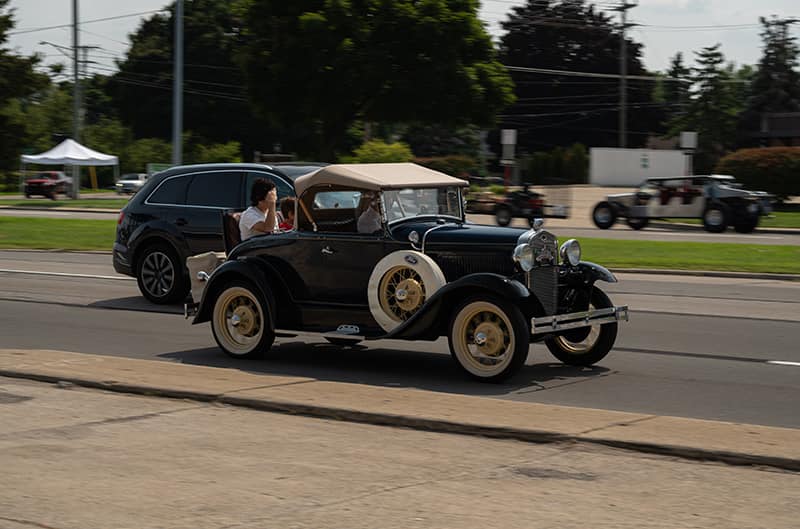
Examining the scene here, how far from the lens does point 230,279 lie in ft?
36.7

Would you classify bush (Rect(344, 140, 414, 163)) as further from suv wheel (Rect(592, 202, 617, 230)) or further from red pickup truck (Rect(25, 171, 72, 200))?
red pickup truck (Rect(25, 171, 72, 200))

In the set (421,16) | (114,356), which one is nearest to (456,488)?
(114,356)

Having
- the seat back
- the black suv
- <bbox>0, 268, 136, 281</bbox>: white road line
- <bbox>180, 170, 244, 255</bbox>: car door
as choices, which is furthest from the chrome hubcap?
<bbox>0, 268, 136, 281</bbox>: white road line

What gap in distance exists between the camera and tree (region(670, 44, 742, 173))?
302 feet

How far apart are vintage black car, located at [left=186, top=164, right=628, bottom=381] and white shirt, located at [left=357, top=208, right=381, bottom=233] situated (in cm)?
2

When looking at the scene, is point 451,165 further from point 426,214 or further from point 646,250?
point 426,214

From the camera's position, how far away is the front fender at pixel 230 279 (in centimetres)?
1082

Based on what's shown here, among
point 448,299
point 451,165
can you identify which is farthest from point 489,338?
point 451,165

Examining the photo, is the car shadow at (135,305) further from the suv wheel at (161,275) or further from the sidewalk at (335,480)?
the sidewalk at (335,480)

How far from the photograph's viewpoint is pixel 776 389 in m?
9.46

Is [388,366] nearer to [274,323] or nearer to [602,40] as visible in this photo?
[274,323]

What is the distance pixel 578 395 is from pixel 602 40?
8227cm

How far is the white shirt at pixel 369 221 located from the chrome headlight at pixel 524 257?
1.36m

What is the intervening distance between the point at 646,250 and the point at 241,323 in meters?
16.2
